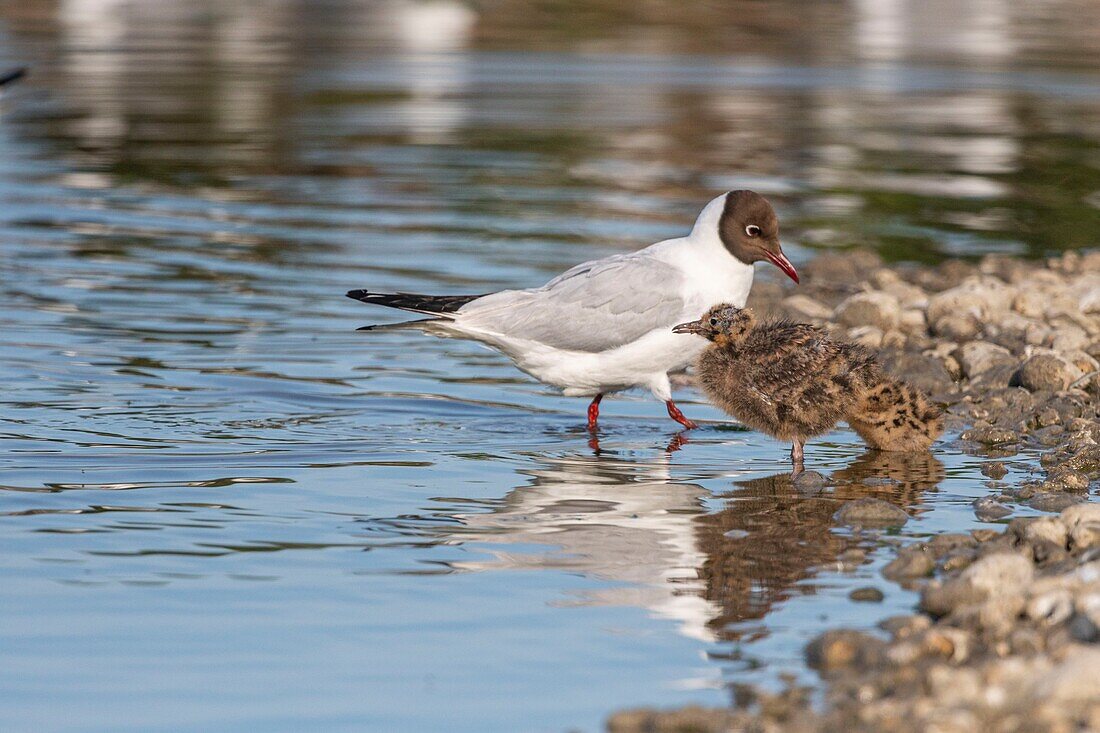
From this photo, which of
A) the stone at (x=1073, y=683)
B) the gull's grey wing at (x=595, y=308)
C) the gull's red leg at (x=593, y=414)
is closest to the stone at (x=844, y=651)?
the stone at (x=1073, y=683)

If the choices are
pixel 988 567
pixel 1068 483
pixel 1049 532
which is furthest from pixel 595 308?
pixel 988 567

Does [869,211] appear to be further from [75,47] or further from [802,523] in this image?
[75,47]

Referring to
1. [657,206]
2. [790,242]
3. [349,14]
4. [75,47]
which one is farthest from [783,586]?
[349,14]

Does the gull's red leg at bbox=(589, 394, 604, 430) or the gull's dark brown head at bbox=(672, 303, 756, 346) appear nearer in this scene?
the gull's dark brown head at bbox=(672, 303, 756, 346)

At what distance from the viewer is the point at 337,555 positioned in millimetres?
6762

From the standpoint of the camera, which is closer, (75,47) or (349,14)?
(75,47)

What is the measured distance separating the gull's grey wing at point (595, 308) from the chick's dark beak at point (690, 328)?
0.26 m

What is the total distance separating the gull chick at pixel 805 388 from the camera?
843 cm

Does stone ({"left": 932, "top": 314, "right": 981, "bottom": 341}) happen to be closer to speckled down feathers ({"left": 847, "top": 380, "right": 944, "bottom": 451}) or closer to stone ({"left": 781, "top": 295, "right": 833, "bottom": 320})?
stone ({"left": 781, "top": 295, "right": 833, "bottom": 320})

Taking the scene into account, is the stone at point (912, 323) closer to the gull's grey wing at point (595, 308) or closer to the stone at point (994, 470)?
the gull's grey wing at point (595, 308)

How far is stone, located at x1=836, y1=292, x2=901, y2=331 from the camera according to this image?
38.0 ft

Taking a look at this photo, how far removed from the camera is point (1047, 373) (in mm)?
9609

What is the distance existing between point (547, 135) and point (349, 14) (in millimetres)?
26404

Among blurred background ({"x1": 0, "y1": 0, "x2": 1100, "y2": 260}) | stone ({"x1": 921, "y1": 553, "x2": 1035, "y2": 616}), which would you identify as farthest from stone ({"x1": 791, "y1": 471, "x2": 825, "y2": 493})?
blurred background ({"x1": 0, "y1": 0, "x2": 1100, "y2": 260})
